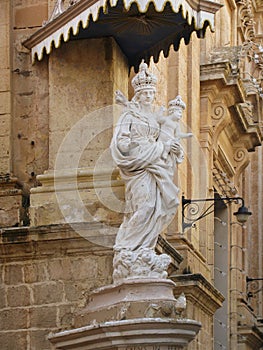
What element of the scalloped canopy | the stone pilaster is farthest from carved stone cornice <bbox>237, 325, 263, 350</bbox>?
the stone pilaster

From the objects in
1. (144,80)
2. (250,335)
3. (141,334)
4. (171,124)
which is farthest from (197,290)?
(250,335)

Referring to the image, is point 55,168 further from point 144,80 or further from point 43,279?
point 144,80

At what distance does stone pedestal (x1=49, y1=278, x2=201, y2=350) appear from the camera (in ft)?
53.3

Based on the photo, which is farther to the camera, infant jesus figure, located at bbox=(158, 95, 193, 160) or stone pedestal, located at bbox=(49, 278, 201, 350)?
infant jesus figure, located at bbox=(158, 95, 193, 160)

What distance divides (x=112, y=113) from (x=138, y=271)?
201 centimetres

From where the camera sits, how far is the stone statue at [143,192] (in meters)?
16.7

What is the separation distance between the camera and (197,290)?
69.0ft

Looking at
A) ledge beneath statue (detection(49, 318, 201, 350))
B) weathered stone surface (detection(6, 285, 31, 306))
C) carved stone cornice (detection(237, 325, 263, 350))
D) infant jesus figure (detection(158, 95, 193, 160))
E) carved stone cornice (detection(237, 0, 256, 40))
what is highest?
carved stone cornice (detection(237, 0, 256, 40))

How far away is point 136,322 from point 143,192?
4.44 ft

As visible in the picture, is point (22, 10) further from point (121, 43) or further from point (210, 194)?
point (210, 194)

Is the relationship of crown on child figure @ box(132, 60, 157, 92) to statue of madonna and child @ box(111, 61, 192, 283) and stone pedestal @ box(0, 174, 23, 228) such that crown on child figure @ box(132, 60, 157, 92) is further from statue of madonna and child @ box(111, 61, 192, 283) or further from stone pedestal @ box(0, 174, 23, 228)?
stone pedestal @ box(0, 174, 23, 228)

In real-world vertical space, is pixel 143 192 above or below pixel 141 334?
above

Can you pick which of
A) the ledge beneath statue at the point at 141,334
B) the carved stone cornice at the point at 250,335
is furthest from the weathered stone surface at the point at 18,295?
the carved stone cornice at the point at 250,335

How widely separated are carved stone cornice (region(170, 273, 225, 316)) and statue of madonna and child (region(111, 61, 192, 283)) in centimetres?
368
